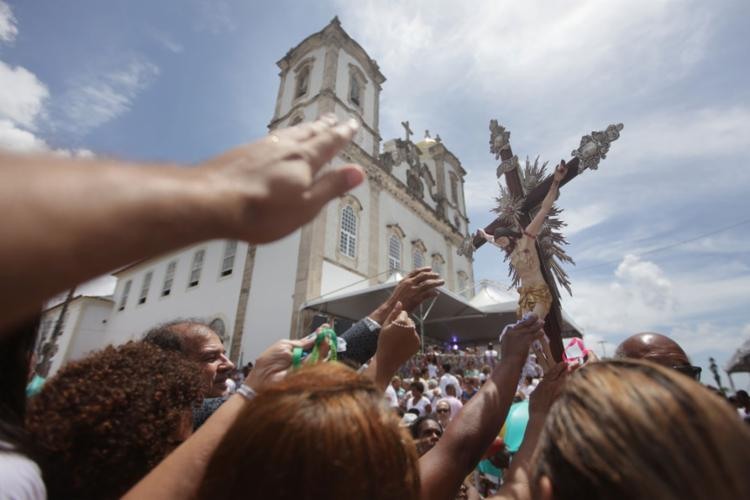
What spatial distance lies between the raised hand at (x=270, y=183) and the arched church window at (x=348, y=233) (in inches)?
571

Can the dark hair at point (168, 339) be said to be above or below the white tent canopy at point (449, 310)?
below

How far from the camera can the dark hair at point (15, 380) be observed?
3.04ft

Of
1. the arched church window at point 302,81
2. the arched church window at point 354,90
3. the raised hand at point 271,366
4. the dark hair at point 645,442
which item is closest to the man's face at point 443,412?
the raised hand at point 271,366

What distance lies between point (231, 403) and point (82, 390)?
0.45m

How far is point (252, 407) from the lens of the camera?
91 centimetres

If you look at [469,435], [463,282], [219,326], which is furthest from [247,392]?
[463,282]

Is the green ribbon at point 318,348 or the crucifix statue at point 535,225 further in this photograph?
the crucifix statue at point 535,225

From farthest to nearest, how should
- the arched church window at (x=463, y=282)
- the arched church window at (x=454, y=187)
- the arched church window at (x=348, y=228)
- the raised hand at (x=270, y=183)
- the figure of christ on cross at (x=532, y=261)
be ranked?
the arched church window at (x=454, y=187)
the arched church window at (x=463, y=282)
the arched church window at (x=348, y=228)
the figure of christ on cross at (x=532, y=261)
the raised hand at (x=270, y=183)

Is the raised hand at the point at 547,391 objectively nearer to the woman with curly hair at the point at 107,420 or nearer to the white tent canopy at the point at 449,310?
the woman with curly hair at the point at 107,420

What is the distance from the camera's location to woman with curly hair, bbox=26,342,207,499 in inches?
41.4

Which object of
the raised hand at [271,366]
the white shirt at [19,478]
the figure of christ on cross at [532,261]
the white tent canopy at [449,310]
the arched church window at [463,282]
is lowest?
the white shirt at [19,478]

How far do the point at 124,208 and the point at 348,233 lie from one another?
15.3m

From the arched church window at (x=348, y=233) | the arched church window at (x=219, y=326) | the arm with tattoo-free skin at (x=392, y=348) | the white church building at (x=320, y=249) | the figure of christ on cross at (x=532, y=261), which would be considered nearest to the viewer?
the arm with tattoo-free skin at (x=392, y=348)

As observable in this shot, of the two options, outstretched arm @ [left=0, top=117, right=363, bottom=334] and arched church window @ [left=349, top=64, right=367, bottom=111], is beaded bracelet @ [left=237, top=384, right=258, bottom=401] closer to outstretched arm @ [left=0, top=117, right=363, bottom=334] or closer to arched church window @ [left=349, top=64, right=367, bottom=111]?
outstretched arm @ [left=0, top=117, right=363, bottom=334]
